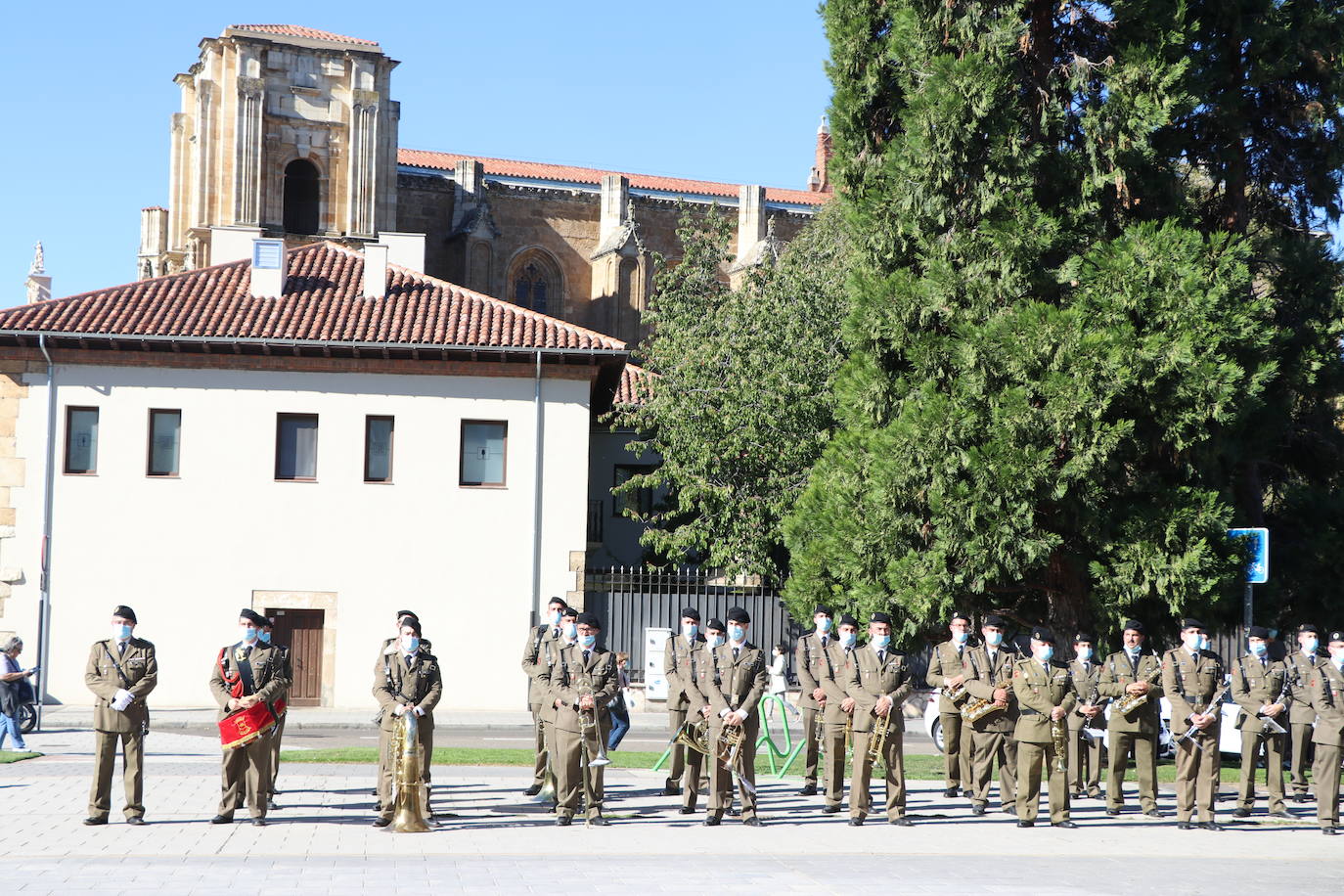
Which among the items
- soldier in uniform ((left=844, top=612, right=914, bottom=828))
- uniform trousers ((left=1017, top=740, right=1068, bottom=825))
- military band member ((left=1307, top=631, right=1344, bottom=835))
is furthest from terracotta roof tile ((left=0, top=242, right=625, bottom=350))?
military band member ((left=1307, top=631, right=1344, bottom=835))

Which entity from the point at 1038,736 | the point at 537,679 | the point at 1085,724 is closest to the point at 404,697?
the point at 537,679

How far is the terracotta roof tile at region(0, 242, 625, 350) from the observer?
26.2 metres

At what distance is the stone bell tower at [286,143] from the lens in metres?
48.4

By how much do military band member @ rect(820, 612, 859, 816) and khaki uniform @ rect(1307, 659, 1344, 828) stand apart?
440 cm

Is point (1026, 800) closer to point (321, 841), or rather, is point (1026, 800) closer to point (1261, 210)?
point (321, 841)

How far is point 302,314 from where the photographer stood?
2723 cm

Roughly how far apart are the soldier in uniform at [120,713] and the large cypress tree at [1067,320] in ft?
32.0

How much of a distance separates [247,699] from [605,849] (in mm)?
3369

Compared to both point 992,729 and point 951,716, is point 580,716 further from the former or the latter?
point 951,716

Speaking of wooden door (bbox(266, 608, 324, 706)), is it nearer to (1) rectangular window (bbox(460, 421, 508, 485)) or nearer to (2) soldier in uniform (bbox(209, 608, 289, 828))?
(1) rectangular window (bbox(460, 421, 508, 485))

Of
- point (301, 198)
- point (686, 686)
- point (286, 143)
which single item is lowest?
point (686, 686)

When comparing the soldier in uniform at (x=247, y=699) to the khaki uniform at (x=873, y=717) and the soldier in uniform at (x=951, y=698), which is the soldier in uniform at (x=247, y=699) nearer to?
→ the khaki uniform at (x=873, y=717)

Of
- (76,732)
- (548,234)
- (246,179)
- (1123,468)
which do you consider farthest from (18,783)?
(548,234)

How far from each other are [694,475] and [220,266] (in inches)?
415
